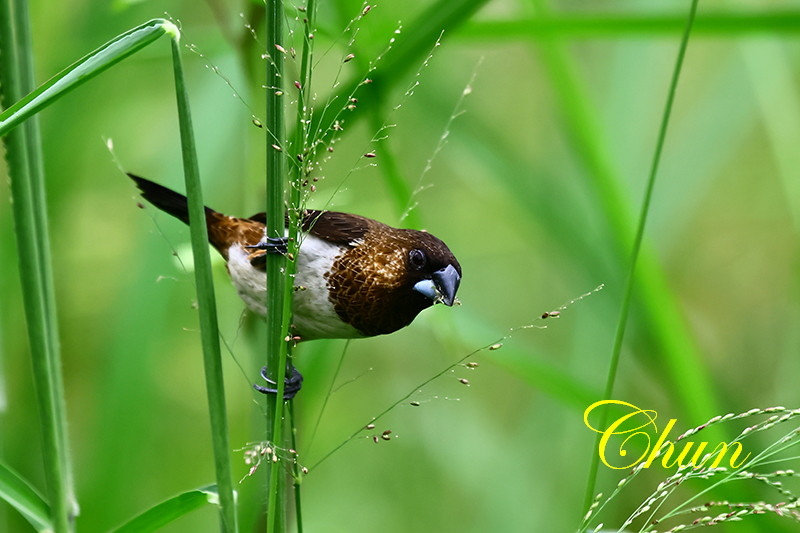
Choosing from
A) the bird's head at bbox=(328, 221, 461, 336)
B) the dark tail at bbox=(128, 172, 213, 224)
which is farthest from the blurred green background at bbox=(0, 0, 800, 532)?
the bird's head at bbox=(328, 221, 461, 336)

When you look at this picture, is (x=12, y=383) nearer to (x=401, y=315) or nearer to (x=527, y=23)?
(x=401, y=315)

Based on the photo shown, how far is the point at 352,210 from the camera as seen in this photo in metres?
2.99

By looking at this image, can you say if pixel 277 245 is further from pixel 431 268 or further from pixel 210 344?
pixel 431 268

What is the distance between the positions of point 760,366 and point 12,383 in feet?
8.74

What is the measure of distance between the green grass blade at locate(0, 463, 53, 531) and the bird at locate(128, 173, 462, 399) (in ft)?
1.23

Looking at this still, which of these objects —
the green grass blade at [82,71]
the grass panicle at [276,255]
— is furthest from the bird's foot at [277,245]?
the green grass blade at [82,71]

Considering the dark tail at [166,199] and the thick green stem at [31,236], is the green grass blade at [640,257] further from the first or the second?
the thick green stem at [31,236]

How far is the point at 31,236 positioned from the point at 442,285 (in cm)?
59

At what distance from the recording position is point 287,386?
131 centimetres

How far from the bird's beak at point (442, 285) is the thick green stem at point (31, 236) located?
0.54m

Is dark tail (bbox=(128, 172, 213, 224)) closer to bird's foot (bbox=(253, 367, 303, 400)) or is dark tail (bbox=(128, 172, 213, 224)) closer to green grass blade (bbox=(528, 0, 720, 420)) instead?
bird's foot (bbox=(253, 367, 303, 400))

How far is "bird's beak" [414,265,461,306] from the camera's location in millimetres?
1343

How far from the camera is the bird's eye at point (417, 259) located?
4.65ft

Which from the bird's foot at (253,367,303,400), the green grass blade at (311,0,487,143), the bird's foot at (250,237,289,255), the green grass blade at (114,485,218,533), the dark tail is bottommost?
the green grass blade at (114,485,218,533)
